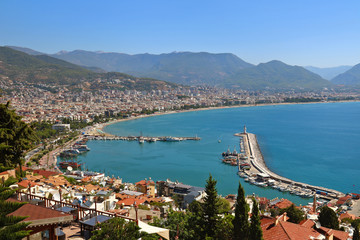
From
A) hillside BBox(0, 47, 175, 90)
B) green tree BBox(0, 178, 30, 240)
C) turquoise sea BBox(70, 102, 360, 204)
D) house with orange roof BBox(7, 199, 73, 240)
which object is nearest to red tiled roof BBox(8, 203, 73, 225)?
house with orange roof BBox(7, 199, 73, 240)

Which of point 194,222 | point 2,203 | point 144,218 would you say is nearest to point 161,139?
point 144,218

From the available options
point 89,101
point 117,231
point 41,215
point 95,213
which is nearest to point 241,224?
point 95,213

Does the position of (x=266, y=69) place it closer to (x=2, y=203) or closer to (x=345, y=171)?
(x=345, y=171)

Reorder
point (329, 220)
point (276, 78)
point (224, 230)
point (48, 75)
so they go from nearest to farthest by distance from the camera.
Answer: point (224, 230) → point (329, 220) → point (48, 75) → point (276, 78)

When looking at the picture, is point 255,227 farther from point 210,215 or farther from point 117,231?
point 117,231

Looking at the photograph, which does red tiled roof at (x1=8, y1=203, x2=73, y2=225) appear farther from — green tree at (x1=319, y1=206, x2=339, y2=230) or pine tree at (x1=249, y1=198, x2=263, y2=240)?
green tree at (x1=319, y1=206, x2=339, y2=230)

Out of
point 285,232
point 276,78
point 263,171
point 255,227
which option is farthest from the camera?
point 276,78

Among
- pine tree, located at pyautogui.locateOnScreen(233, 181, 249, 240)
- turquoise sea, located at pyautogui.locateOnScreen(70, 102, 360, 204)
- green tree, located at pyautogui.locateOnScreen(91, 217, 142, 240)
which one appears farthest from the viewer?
turquoise sea, located at pyautogui.locateOnScreen(70, 102, 360, 204)
